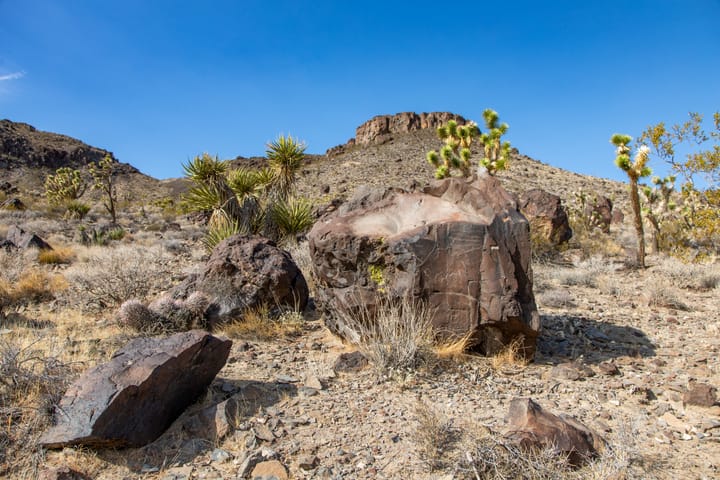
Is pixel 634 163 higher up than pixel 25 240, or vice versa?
pixel 634 163

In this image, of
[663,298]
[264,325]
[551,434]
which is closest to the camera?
[551,434]

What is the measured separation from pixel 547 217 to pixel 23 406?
14904 mm

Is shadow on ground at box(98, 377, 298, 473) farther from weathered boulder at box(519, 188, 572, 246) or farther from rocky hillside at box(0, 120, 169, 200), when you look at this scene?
rocky hillside at box(0, 120, 169, 200)

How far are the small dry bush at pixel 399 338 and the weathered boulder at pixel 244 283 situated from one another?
2.06m

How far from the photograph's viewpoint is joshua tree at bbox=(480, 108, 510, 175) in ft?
52.6

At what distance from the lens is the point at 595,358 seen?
5.79m

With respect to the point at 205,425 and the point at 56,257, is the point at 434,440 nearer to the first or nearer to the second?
the point at 205,425

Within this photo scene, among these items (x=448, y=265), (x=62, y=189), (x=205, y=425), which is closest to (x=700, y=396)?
(x=448, y=265)

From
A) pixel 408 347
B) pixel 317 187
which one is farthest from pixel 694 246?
pixel 317 187

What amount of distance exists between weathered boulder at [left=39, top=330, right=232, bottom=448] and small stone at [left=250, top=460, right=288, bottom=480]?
1.00 m

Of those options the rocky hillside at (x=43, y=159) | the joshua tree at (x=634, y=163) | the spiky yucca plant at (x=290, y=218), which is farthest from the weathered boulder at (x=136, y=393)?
the rocky hillside at (x=43, y=159)

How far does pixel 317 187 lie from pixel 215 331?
37357mm

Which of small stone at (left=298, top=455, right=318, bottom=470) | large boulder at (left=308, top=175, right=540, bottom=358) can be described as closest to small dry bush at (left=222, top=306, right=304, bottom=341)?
large boulder at (left=308, top=175, right=540, bottom=358)

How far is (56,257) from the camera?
38.1 feet
